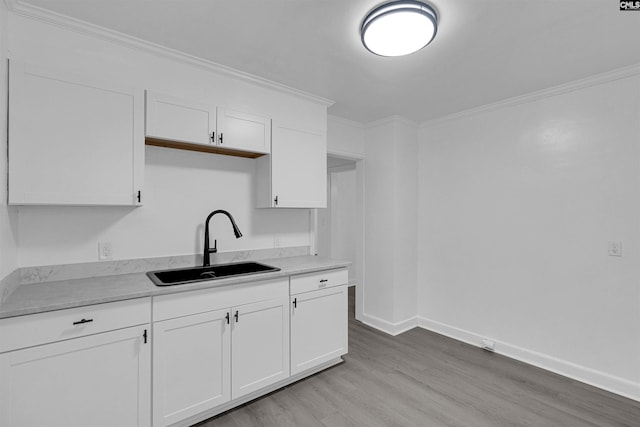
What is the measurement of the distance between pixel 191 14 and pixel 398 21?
1.17 metres

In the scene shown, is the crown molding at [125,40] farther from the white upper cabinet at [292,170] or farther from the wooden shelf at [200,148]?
the wooden shelf at [200,148]

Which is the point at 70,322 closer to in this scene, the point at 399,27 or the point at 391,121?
A: the point at 399,27

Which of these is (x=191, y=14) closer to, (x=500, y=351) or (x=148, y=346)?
(x=148, y=346)

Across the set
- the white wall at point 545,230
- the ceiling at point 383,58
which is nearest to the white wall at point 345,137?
the ceiling at point 383,58

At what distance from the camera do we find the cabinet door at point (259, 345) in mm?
2037

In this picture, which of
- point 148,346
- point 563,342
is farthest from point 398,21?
point 563,342

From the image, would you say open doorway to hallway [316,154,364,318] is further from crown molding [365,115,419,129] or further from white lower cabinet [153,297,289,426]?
white lower cabinet [153,297,289,426]

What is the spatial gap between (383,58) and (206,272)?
2.08 m

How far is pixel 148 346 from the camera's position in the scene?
5.60 ft

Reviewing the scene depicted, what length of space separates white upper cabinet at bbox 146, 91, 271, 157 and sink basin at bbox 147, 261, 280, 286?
3.09 ft

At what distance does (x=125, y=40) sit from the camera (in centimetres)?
192

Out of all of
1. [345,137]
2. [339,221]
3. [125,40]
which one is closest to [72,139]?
[125,40]

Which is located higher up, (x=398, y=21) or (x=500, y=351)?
(x=398, y=21)

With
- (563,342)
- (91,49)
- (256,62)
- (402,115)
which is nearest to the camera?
(91,49)
